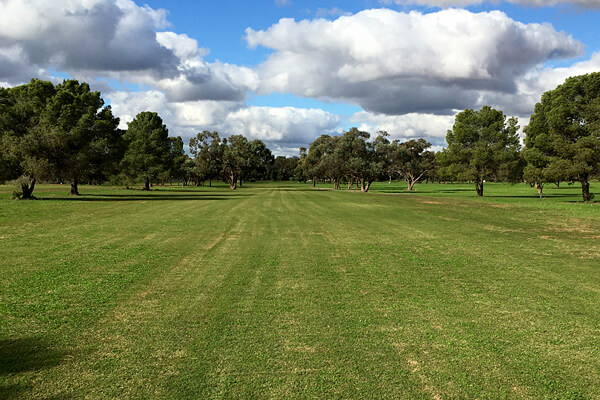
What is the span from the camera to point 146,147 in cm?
7150

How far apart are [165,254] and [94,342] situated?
20.6 feet

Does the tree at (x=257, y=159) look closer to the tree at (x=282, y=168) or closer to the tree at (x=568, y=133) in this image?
the tree at (x=282, y=168)

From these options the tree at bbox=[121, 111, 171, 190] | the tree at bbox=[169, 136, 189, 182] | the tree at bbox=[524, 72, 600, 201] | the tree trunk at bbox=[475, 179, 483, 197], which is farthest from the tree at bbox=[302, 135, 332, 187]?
the tree at bbox=[524, 72, 600, 201]

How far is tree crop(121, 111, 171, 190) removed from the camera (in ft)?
229

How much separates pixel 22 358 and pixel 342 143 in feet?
221

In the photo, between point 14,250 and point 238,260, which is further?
point 14,250

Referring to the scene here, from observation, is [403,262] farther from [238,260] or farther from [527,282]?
[238,260]

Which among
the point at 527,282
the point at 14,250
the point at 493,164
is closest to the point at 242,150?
the point at 493,164

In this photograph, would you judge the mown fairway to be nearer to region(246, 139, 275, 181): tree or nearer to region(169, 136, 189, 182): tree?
region(169, 136, 189, 182): tree

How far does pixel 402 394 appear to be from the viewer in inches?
159

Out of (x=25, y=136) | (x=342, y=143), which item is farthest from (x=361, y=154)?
(x=25, y=136)

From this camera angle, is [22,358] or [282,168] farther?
[282,168]

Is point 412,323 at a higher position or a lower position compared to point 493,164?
lower

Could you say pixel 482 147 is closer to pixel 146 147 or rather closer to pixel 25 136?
pixel 25 136
